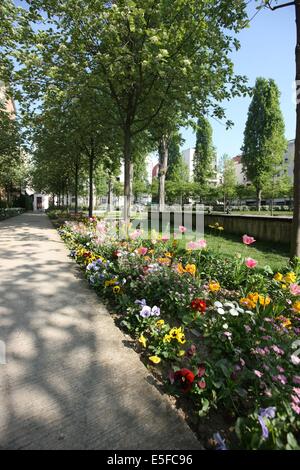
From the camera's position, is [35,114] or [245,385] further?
[35,114]

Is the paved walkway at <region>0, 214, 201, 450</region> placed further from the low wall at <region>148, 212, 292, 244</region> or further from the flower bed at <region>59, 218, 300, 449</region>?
the low wall at <region>148, 212, 292, 244</region>

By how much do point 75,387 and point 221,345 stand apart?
→ 4.40 ft

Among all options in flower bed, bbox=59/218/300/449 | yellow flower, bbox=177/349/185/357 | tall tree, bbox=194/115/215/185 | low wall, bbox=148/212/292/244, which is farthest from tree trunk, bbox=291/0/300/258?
tall tree, bbox=194/115/215/185

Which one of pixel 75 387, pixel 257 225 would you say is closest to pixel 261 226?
pixel 257 225

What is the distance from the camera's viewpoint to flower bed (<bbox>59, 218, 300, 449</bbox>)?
170 cm

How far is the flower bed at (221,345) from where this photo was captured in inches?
66.8

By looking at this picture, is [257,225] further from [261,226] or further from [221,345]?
[221,345]

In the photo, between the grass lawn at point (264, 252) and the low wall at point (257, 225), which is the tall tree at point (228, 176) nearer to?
the low wall at point (257, 225)

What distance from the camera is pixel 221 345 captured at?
2.48 metres

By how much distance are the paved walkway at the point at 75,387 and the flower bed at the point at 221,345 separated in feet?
0.71
